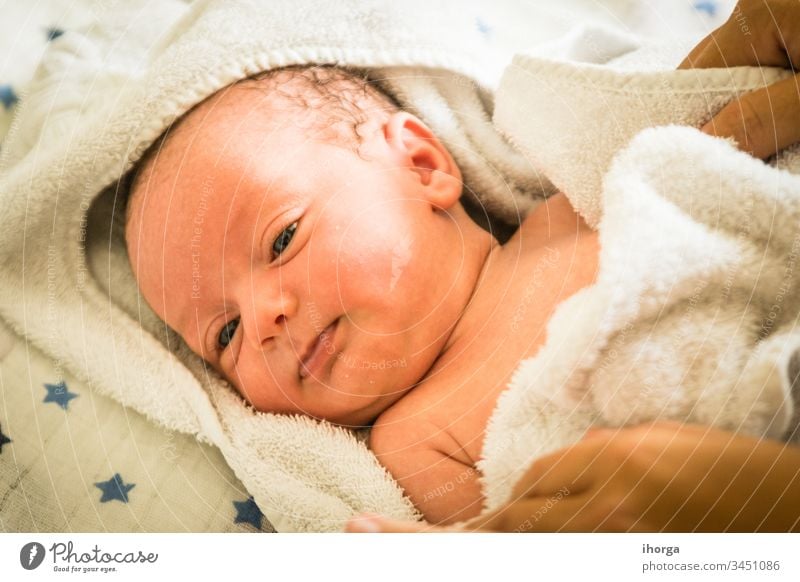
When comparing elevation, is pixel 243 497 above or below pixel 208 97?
below

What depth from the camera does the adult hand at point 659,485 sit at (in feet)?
1.18

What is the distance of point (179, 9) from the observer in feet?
1.68

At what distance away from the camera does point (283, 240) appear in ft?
1.32

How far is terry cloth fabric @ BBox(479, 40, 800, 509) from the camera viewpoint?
0.36 metres

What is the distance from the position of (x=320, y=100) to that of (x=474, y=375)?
0.21 metres

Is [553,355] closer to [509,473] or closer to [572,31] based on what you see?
[509,473]

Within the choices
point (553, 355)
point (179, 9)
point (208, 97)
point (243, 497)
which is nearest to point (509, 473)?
point (553, 355)

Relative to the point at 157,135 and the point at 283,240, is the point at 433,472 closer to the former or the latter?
the point at 283,240
